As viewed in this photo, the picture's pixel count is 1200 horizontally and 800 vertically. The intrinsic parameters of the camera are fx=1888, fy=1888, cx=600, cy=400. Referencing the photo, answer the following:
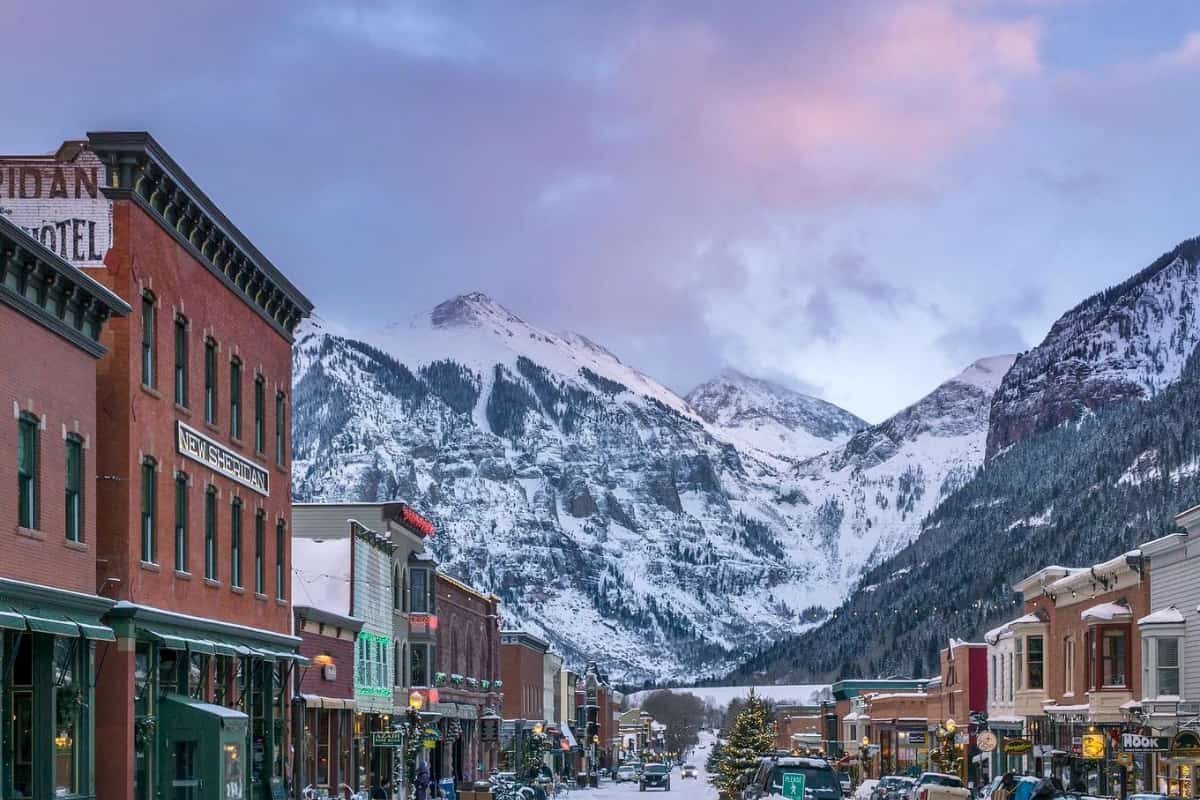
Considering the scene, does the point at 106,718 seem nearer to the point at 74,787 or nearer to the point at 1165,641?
the point at 74,787

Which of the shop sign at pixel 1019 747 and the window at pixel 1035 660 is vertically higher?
the window at pixel 1035 660

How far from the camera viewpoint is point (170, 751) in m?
35.4

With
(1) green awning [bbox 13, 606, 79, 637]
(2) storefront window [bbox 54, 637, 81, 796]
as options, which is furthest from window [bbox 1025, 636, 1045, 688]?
(1) green awning [bbox 13, 606, 79, 637]

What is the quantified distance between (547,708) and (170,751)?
10142 cm

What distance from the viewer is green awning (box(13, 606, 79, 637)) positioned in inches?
1082

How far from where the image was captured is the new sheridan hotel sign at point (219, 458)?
36969mm

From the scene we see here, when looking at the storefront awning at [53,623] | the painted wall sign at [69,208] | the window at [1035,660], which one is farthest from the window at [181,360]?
the window at [1035,660]

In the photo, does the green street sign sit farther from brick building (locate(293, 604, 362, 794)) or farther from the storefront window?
brick building (locate(293, 604, 362, 794))

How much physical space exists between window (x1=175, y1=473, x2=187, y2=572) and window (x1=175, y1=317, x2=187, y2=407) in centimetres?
158

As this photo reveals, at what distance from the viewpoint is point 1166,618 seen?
5266 cm

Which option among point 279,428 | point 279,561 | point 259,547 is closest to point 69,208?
point 259,547

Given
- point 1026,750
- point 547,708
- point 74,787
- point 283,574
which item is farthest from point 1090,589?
point 547,708

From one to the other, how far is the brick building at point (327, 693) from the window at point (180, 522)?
14.2 m

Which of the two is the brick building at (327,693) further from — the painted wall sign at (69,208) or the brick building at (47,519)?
the brick building at (47,519)
